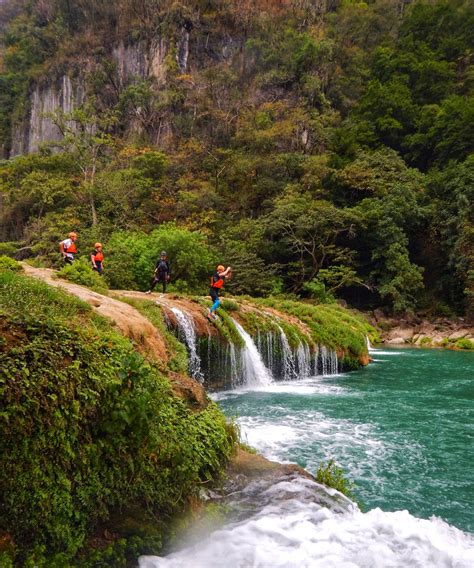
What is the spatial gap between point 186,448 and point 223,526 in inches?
31.0

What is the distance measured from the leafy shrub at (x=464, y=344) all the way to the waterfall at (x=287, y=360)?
48.7 ft

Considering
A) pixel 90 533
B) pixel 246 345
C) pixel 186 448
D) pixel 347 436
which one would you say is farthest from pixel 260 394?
pixel 90 533

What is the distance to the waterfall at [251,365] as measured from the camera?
44.2 ft

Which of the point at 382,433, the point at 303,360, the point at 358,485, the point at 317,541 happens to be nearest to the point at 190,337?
the point at 382,433

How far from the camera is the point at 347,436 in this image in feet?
25.7

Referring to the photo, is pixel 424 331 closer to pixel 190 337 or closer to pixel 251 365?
pixel 251 365

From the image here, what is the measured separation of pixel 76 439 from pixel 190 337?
818 centimetres

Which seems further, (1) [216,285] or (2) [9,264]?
(1) [216,285]

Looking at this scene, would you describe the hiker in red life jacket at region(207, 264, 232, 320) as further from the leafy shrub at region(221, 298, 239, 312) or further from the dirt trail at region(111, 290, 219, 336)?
the leafy shrub at region(221, 298, 239, 312)

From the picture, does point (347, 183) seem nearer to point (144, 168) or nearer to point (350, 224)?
point (350, 224)

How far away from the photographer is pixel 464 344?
25188 mm

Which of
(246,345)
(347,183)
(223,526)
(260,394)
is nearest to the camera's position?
(223,526)

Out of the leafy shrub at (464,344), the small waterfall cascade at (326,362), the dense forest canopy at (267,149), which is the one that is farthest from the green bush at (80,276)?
the leafy shrub at (464,344)

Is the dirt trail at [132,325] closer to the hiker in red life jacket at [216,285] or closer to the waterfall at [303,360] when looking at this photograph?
the hiker in red life jacket at [216,285]
